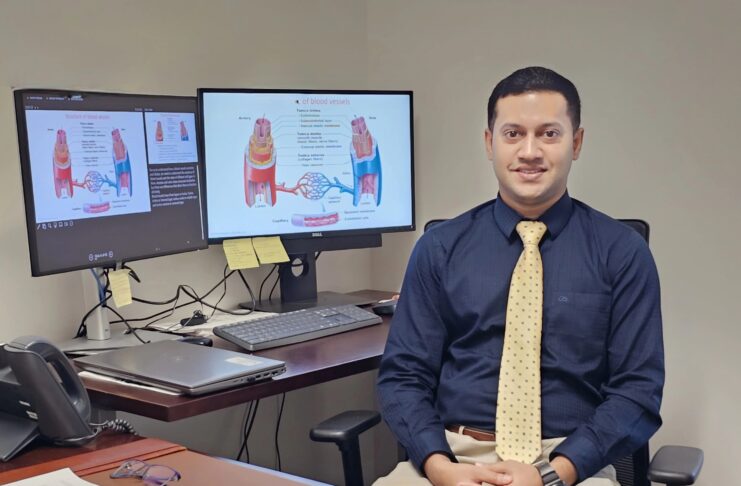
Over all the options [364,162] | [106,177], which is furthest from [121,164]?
[364,162]

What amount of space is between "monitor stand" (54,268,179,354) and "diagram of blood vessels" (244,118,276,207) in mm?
480

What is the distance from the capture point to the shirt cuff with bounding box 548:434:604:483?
5.27 ft

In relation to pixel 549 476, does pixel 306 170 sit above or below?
above

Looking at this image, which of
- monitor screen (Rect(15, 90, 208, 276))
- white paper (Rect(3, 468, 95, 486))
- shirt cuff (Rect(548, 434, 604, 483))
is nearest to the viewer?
white paper (Rect(3, 468, 95, 486))

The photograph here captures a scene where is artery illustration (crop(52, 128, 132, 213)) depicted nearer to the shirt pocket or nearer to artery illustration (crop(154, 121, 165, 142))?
artery illustration (crop(154, 121, 165, 142))

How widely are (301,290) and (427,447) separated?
101 centimetres

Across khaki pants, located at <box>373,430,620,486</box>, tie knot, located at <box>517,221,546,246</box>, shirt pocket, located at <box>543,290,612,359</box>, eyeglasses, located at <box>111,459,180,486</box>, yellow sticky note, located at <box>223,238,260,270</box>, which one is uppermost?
tie knot, located at <box>517,221,546,246</box>

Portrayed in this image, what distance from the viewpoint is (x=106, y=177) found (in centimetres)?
201

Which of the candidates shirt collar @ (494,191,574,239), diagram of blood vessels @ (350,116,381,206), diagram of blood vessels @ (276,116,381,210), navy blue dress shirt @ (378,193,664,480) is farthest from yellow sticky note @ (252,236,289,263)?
shirt collar @ (494,191,574,239)

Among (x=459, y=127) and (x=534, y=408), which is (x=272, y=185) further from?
(x=534, y=408)

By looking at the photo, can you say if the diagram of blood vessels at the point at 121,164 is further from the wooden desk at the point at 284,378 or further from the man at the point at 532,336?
the man at the point at 532,336

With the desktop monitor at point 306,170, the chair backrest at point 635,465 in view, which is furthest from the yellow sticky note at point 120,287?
the chair backrest at point 635,465

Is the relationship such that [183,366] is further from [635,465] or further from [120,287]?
[635,465]

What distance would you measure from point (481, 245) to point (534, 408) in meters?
0.36
